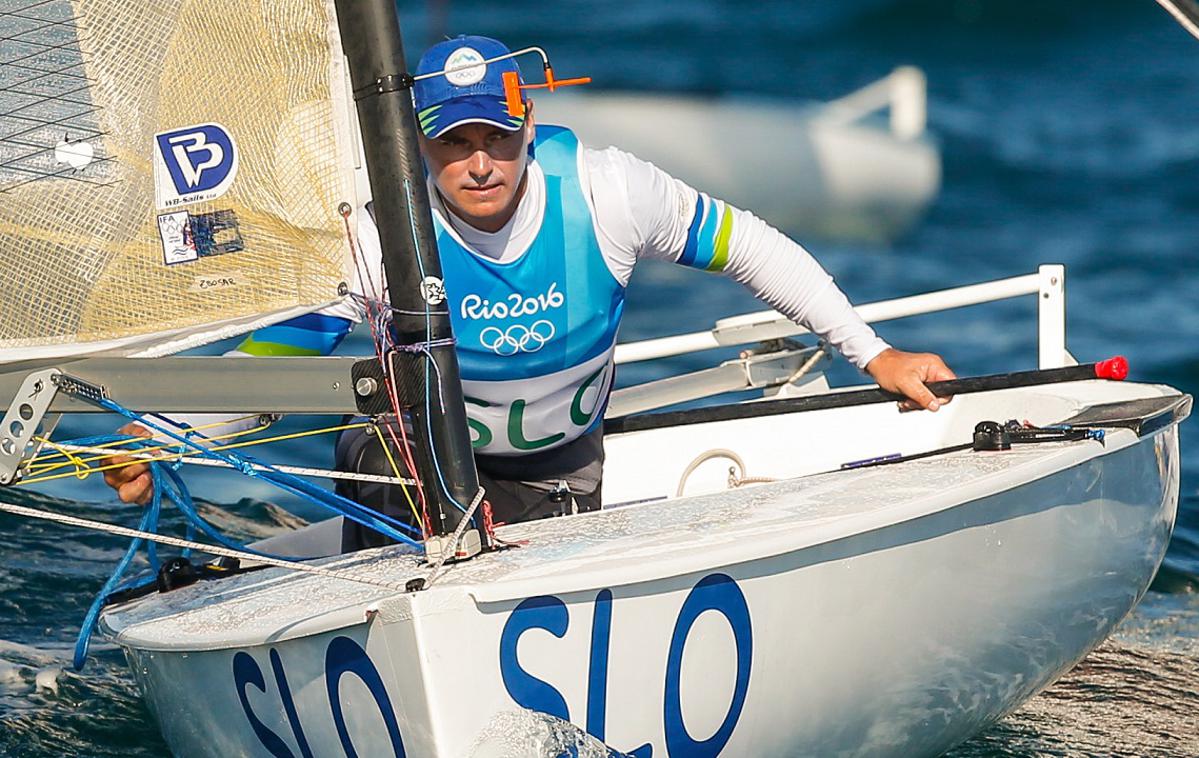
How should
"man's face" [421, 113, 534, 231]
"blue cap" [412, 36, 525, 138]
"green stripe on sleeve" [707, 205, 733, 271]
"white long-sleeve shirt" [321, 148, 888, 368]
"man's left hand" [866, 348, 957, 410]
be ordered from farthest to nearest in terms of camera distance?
"man's left hand" [866, 348, 957, 410] < "green stripe on sleeve" [707, 205, 733, 271] < "white long-sleeve shirt" [321, 148, 888, 368] < "man's face" [421, 113, 534, 231] < "blue cap" [412, 36, 525, 138]

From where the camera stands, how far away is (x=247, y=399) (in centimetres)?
216

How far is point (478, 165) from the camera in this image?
2502mm

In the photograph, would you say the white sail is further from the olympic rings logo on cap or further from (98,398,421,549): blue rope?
the olympic rings logo on cap

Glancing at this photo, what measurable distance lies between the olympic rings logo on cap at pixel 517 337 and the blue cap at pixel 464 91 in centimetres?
35

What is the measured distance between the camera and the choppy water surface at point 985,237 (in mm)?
3113

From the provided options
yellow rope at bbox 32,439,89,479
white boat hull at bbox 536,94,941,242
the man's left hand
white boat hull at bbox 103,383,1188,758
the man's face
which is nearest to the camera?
white boat hull at bbox 103,383,1188,758

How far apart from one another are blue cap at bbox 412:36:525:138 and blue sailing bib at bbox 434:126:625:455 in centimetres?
22

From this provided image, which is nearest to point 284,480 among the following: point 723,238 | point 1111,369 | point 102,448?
point 102,448

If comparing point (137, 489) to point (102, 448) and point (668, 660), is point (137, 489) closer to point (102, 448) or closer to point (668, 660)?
point (102, 448)

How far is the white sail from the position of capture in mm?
2166

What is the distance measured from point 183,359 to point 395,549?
432 mm

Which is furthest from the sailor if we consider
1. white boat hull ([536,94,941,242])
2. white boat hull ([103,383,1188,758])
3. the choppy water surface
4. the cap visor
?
white boat hull ([536,94,941,242])

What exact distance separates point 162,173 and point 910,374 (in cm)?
145

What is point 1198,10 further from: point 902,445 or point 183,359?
point 183,359
